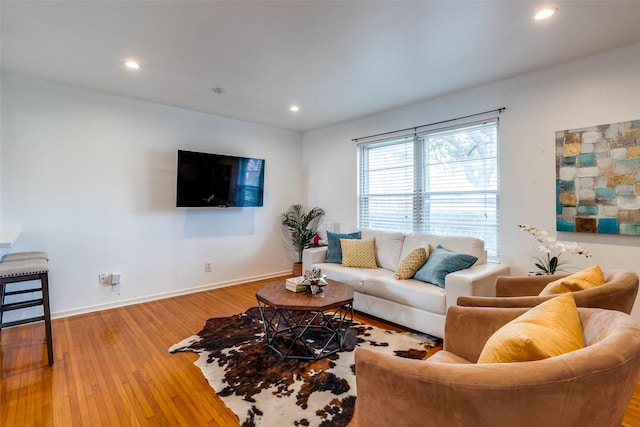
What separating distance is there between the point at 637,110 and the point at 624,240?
3.53 ft

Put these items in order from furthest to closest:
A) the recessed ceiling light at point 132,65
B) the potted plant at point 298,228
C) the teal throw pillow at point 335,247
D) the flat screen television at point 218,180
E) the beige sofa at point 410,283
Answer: the potted plant at point 298,228, the flat screen television at point 218,180, the teal throw pillow at point 335,247, the recessed ceiling light at point 132,65, the beige sofa at point 410,283

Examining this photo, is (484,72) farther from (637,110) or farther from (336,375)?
(336,375)

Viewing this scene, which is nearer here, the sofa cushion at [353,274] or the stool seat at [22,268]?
the stool seat at [22,268]

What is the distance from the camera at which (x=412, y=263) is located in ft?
10.2

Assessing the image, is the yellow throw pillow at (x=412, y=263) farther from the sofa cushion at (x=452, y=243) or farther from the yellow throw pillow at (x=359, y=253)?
the yellow throw pillow at (x=359, y=253)

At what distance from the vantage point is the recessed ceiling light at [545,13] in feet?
6.63

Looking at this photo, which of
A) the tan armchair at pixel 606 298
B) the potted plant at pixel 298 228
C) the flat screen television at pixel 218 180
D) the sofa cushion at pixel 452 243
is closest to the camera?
the tan armchair at pixel 606 298

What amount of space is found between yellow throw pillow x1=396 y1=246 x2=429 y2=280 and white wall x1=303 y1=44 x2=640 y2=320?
2.86 ft

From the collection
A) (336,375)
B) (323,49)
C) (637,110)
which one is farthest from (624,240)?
(323,49)

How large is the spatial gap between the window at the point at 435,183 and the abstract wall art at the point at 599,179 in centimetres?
60

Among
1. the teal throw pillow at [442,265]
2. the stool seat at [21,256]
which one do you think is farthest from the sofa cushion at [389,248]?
the stool seat at [21,256]

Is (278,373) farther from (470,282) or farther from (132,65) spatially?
(132,65)

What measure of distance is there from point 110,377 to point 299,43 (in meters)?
2.88

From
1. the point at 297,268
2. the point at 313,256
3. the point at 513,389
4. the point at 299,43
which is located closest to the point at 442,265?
the point at 313,256
